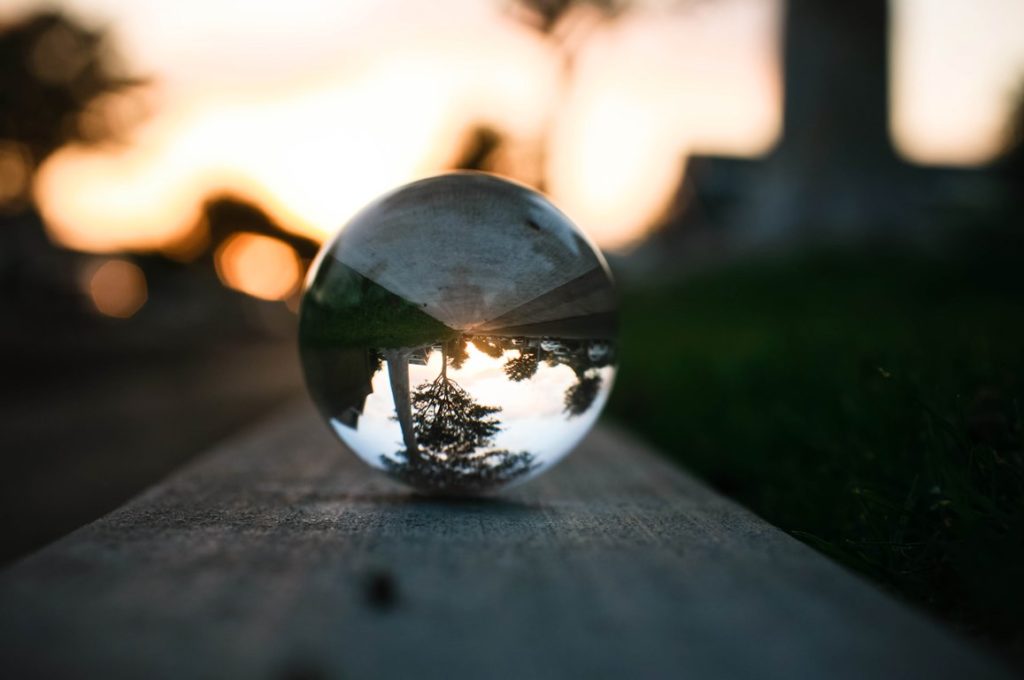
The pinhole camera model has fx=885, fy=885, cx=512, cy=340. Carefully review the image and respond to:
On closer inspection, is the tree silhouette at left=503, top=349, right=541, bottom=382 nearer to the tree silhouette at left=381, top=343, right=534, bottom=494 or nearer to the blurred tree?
the tree silhouette at left=381, top=343, right=534, bottom=494

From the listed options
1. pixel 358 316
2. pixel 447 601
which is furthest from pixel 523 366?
pixel 447 601

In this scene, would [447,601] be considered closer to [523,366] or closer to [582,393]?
[523,366]

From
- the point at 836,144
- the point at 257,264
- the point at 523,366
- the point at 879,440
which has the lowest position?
the point at 879,440

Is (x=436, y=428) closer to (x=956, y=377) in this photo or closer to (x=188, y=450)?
(x=956, y=377)

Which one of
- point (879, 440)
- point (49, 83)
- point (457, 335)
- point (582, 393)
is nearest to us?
point (457, 335)

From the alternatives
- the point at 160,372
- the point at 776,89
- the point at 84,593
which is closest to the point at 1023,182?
the point at 776,89

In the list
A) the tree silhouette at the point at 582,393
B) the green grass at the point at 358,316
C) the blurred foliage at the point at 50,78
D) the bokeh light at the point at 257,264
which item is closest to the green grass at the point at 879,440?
the tree silhouette at the point at 582,393
